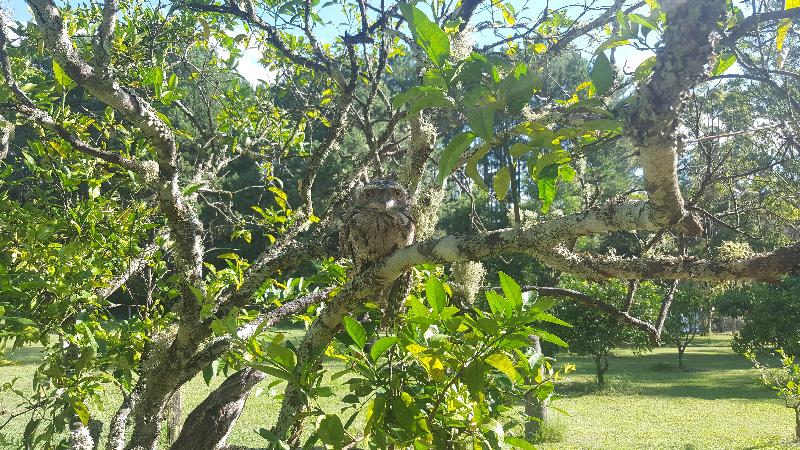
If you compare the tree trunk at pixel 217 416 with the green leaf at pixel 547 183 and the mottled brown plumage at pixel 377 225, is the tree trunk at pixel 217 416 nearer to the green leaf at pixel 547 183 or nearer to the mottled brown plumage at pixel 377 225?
the mottled brown plumage at pixel 377 225

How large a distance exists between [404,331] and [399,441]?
329 mm

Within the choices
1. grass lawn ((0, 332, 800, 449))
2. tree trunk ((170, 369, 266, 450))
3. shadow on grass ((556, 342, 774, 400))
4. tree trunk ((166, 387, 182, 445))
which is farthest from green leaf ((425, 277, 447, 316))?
shadow on grass ((556, 342, 774, 400))

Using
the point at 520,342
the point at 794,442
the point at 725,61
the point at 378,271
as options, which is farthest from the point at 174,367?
the point at 794,442

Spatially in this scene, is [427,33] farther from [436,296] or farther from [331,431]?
[331,431]

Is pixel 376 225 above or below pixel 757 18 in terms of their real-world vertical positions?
below

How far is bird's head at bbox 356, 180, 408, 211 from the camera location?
1.72 meters

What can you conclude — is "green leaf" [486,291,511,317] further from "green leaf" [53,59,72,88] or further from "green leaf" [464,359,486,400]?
"green leaf" [53,59,72,88]

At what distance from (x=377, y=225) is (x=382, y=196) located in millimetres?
113

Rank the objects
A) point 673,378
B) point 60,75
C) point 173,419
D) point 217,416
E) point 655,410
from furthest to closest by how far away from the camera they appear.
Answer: point 673,378 < point 655,410 < point 173,419 < point 217,416 < point 60,75

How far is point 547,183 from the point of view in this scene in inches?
46.6

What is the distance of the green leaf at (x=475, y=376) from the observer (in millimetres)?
1327

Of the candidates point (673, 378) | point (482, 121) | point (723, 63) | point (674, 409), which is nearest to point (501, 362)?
point (482, 121)

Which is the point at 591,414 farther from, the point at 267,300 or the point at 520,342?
the point at 520,342

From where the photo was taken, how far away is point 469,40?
294 centimetres
